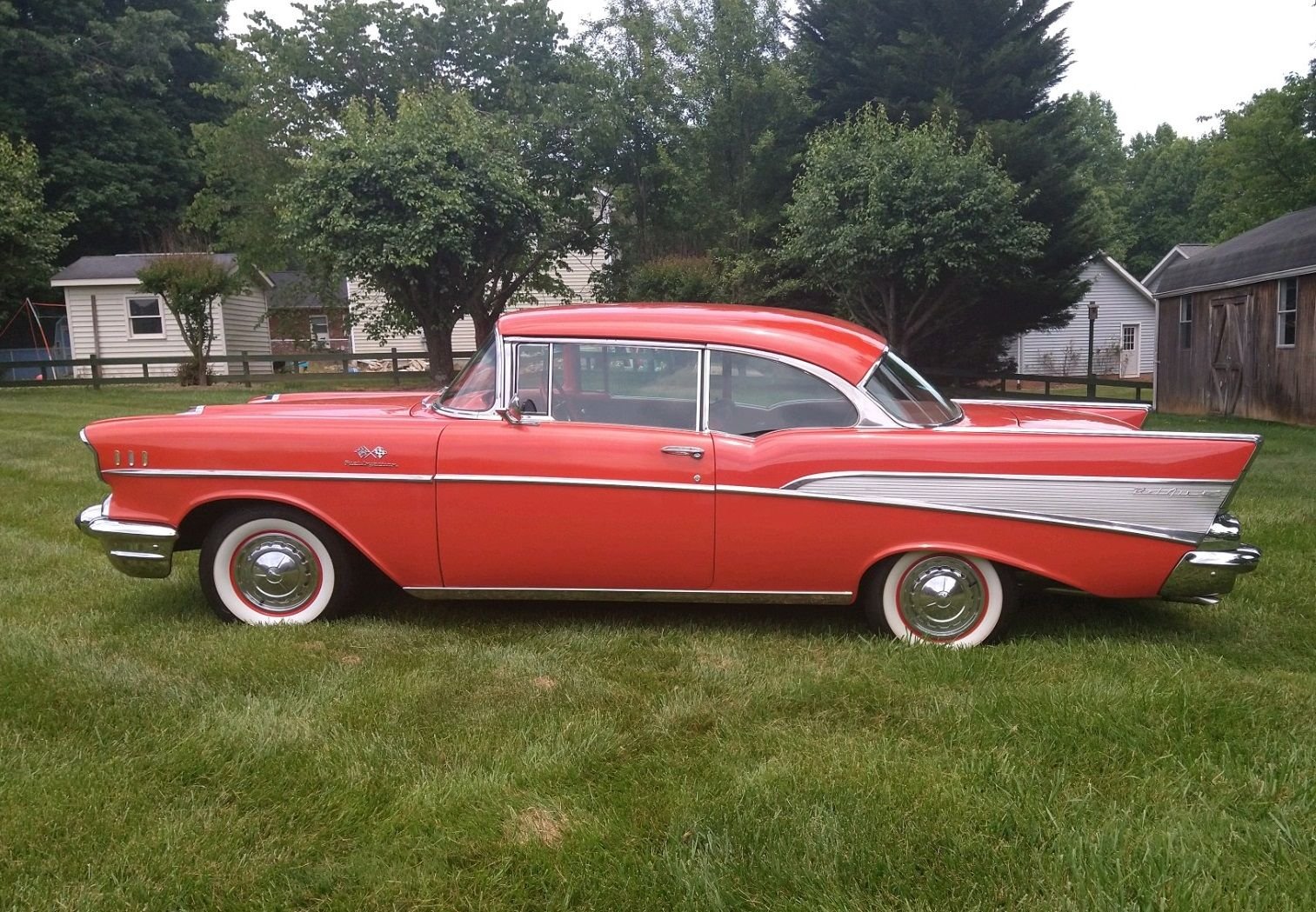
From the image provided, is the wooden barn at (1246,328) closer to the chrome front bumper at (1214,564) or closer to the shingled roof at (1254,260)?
the shingled roof at (1254,260)

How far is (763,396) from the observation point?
4.20 metres

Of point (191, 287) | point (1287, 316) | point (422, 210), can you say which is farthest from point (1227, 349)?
point (191, 287)

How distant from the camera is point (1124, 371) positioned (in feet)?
116

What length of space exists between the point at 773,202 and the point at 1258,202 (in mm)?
16082

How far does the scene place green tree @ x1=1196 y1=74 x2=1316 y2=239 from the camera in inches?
996

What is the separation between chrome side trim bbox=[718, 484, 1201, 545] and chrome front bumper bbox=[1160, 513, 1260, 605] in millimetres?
70

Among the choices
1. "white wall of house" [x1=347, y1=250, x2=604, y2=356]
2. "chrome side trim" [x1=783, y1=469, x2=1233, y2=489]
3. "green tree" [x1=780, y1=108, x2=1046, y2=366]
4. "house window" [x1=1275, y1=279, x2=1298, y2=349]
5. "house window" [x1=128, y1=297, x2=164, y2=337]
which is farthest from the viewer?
"white wall of house" [x1=347, y1=250, x2=604, y2=356]

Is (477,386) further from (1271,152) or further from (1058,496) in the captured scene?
(1271,152)

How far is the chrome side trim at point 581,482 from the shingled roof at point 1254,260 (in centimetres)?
1453

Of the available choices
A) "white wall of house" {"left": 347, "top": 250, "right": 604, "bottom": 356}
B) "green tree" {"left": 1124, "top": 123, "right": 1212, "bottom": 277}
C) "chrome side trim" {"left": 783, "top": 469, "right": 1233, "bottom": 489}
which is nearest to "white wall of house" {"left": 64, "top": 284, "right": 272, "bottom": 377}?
"white wall of house" {"left": 347, "top": 250, "right": 604, "bottom": 356}

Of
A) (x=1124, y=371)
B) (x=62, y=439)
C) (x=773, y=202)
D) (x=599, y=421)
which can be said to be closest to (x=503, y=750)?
(x=599, y=421)

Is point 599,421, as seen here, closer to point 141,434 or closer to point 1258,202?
point 141,434

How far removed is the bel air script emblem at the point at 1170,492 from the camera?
3.77m

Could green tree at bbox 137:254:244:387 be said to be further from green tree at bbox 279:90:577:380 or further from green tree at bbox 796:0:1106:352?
green tree at bbox 796:0:1106:352
